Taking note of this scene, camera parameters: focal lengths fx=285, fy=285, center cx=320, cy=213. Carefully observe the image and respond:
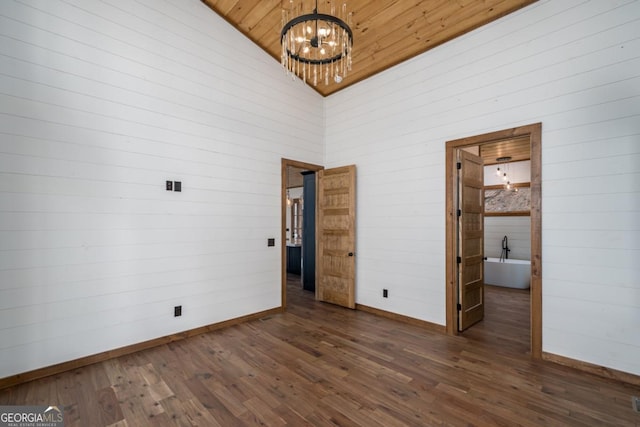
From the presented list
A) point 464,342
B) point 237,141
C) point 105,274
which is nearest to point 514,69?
point 464,342

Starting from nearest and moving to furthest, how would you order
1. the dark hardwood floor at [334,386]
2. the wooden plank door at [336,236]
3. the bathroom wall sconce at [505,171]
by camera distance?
1. the dark hardwood floor at [334,386]
2. the wooden plank door at [336,236]
3. the bathroom wall sconce at [505,171]

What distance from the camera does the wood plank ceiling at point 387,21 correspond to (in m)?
3.24

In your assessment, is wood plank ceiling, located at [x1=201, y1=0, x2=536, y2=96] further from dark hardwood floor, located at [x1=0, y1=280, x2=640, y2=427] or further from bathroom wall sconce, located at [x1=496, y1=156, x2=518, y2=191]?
bathroom wall sconce, located at [x1=496, y1=156, x2=518, y2=191]

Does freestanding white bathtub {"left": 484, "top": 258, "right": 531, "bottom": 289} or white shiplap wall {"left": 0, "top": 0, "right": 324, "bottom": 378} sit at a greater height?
white shiplap wall {"left": 0, "top": 0, "right": 324, "bottom": 378}

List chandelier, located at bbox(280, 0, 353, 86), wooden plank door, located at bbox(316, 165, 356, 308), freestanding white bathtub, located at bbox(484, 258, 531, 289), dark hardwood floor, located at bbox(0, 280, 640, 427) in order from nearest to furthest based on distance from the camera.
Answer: dark hardwood floor, located at bbox(0, 280, 640, 427) < chandelier, located at bbox(280, 0, 353, 86) < wooden plank door, located at bbox(316, 165, 356, 308) < freestanding white bathtub, located at bbox(484, 258, 531, 289)

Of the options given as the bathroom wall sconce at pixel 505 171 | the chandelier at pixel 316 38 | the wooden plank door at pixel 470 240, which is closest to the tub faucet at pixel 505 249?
the bathroom wall sconce at pixel 505 171

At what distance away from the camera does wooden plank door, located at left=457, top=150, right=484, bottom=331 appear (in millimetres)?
3639

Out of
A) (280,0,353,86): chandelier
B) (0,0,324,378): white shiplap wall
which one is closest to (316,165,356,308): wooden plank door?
(0,0,324,378): white shiplap wall

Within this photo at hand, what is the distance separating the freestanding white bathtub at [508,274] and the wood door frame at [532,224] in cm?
333

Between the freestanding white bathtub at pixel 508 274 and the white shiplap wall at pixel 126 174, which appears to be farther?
the freestanding white bathtub at pixel 508 274

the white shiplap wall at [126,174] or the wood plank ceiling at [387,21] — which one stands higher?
the wood plank ceiling at [387,21]

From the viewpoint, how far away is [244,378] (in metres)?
2.60

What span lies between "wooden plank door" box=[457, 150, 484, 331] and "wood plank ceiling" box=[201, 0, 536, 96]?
1533 mm

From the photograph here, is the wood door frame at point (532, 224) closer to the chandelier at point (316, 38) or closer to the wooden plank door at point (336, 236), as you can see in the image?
the wooden plank door at point (336, 236)
